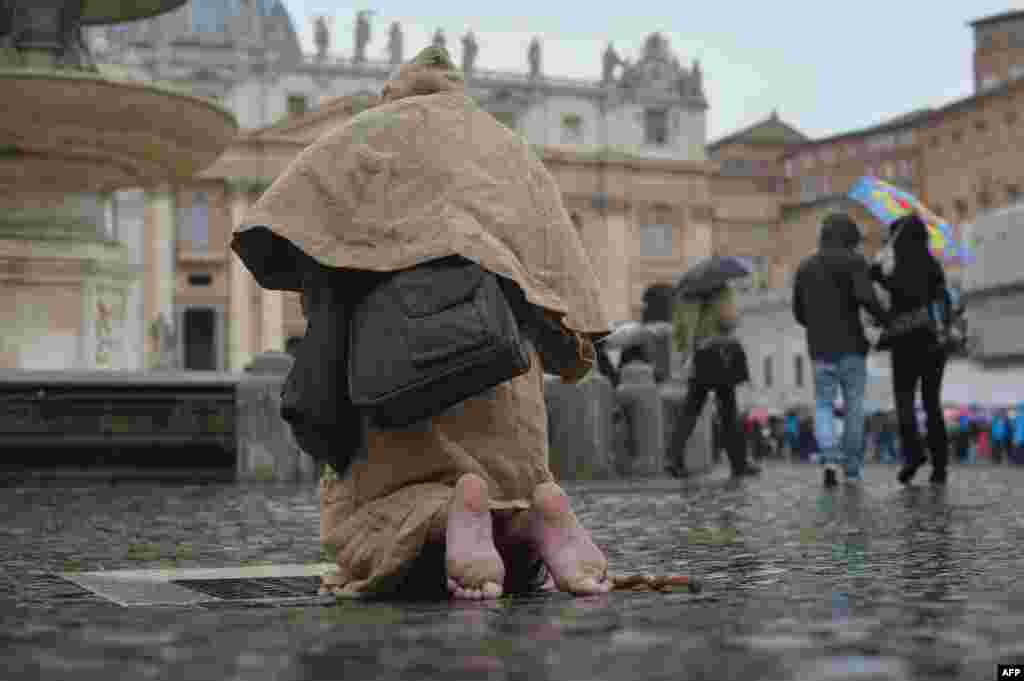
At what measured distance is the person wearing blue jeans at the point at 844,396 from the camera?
1172 cm

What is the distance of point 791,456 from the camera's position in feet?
129

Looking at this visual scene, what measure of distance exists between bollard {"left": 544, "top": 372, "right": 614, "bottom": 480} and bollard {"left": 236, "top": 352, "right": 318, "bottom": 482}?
6.25 feet

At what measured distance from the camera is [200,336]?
82.2 metres

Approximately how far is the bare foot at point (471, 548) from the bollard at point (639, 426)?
1088 cm

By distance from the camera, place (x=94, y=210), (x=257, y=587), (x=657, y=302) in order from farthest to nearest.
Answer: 1. (x=657, y=302)
2. (x=94, y=210)
3. (x=257, y=587)

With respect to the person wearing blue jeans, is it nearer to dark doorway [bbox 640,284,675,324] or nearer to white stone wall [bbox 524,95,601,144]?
dark doorway [bbox 640,284,675,324]

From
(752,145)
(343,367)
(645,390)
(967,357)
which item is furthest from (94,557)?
(752,145)

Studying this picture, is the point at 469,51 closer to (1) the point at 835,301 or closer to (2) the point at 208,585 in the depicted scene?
(1) the point at 835,301

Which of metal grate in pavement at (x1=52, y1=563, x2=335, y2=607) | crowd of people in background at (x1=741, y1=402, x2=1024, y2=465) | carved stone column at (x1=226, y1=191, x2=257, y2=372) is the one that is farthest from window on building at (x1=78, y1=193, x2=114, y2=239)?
carved stone column at (x1=226, y1=191, x2=257, y2=372)

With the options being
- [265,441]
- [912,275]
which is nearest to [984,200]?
[265,441]

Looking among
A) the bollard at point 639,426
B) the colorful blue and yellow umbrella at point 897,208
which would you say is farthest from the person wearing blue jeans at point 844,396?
the bollard at point 639,426

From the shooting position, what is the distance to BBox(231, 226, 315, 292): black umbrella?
14.7ft

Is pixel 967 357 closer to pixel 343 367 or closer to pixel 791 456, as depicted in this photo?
pixel 791 456

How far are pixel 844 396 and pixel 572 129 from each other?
79.2 m
